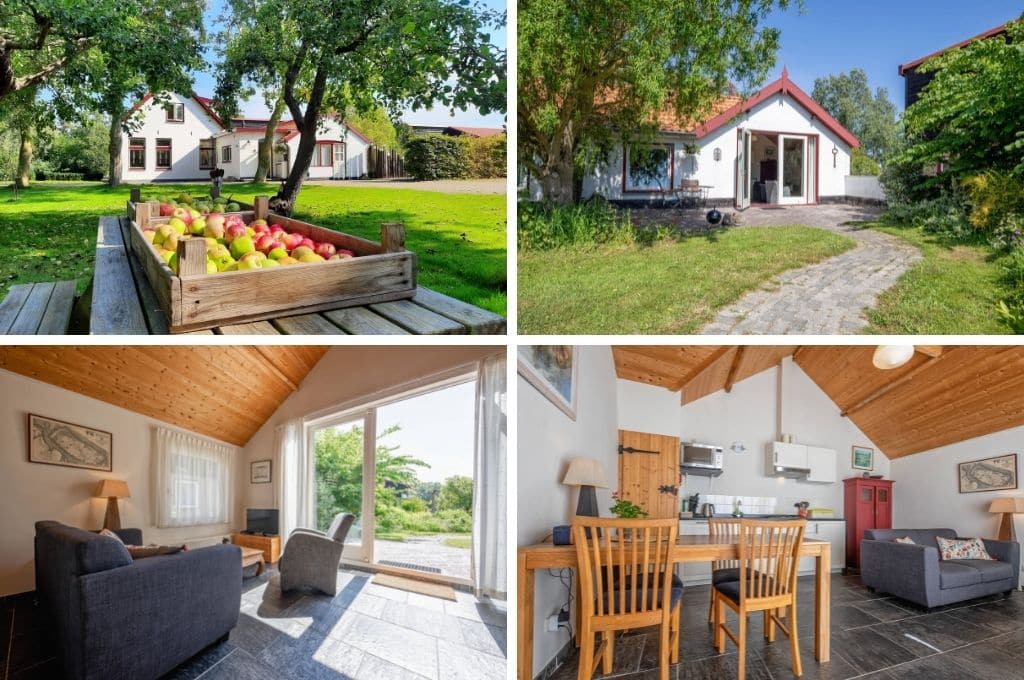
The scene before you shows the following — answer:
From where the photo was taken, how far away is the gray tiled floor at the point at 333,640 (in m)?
2.43

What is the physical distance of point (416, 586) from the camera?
370 centimetres

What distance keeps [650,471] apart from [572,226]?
1728 mm

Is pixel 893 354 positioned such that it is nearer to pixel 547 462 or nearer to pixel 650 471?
pixel 650 471

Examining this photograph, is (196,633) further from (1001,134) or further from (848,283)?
(1001,134)

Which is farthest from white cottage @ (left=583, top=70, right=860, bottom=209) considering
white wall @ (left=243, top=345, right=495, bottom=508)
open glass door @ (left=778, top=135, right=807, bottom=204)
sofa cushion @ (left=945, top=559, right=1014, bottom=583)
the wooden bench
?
sofa cushion @ (left=945, top=559, right=1014, bottom=583)

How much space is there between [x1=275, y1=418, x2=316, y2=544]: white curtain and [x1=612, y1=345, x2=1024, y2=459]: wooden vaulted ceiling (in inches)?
70.1

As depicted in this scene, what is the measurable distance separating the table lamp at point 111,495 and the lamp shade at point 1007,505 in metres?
4.26

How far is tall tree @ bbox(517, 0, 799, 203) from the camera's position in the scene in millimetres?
2947

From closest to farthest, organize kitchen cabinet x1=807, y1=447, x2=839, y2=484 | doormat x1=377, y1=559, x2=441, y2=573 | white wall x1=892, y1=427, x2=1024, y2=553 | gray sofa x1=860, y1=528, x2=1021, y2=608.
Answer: white wall x1=892, y1=427, x2=1024, y2=553 → doormat x1=377, y1=559, x2=441, y2=573 → gray sofa x1=860, y1=528, x2=1021, y2=608 → kitchen cabinet x1=807, y1=447, x2=839, y2=484

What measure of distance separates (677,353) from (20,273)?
2942 mm

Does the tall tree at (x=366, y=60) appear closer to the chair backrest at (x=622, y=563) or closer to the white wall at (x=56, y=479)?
the white wall at (x=56, y=479)

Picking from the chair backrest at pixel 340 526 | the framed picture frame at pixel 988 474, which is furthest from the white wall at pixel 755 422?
the chair backrest at pixel 340 526

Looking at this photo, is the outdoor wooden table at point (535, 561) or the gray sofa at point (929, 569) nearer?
the outdoor wooden table at point (535, 561)

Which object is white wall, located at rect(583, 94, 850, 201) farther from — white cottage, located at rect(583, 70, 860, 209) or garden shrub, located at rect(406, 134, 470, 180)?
garden shrub, located at rect(406, 134, 470, 180)
